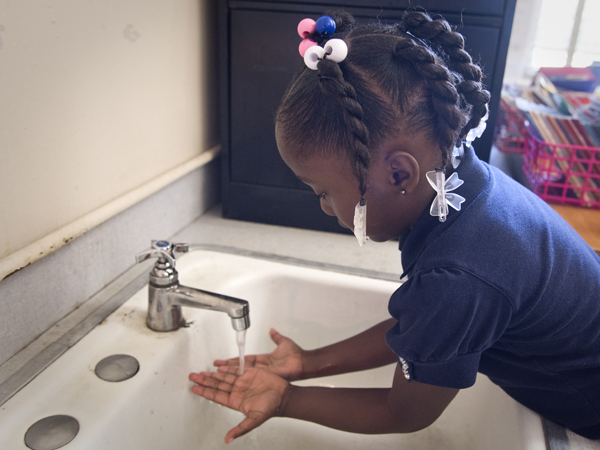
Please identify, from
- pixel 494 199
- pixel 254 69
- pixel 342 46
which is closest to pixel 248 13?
pixel 254 69

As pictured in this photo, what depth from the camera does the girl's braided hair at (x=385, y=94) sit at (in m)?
0.56

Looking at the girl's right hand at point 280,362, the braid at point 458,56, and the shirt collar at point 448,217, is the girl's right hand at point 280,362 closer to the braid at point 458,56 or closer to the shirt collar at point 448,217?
the shirt collar at point 448,217

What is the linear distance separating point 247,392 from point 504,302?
1.49 ft

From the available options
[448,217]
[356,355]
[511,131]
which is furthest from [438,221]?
[511,131]

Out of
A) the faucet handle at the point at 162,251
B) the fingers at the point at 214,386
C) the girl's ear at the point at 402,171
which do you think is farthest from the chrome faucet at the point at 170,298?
the girl's ear at the point at 402,171

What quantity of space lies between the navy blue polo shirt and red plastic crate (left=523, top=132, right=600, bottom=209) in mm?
576

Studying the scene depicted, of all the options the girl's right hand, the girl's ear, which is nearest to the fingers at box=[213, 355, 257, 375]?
the girl's right hand

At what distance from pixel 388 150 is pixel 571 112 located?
1.01 meters

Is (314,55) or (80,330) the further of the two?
(80,330)

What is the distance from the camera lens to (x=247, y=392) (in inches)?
32.9

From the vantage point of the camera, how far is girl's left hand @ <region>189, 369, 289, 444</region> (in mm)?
788

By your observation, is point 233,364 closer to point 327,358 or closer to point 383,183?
point 327,358

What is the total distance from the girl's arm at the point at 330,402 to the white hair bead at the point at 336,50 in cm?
41

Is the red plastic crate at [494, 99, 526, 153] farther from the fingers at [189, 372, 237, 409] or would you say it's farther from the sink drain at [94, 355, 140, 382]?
the sink drain at [94, 355, 140, 382]
